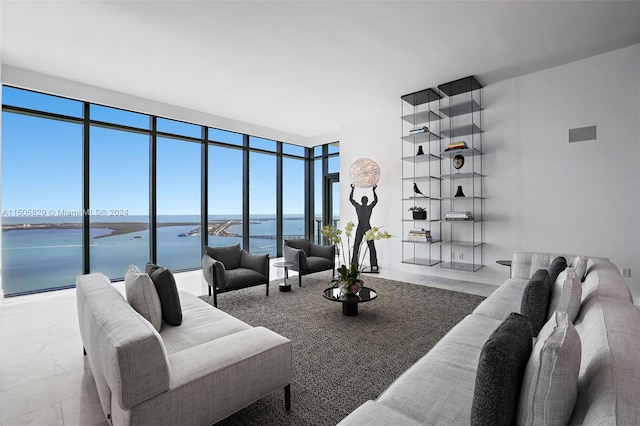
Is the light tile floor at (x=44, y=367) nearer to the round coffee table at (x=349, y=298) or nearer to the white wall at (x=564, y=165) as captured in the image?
the white wall at (x=564, y=165)

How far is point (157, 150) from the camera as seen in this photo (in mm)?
5055

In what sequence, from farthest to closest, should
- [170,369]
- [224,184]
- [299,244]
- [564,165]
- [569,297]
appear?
[224,184] → [299,244] → [564,165] → [569,297] → [170,369]

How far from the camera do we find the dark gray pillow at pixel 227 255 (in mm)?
4078

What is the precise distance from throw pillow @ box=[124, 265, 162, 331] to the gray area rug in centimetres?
80

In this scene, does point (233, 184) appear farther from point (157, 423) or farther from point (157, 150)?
point (157, 423)

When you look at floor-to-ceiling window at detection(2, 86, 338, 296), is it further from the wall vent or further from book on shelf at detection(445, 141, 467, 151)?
the wall vent

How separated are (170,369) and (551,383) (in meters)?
1.46

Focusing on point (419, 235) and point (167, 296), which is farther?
point (419, 235)

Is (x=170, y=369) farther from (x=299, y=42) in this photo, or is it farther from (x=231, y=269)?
(x=299, y=42)

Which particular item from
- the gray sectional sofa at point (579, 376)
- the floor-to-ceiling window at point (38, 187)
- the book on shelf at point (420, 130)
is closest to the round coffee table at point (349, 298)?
the gray sectional sofa at point (579, 376)

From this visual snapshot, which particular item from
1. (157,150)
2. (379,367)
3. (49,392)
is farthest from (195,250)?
(379,367)

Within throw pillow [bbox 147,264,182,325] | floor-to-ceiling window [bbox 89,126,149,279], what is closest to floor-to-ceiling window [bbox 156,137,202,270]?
floor-to-ceiling window [bbox 89,126,149,279]

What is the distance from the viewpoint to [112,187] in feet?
16.9

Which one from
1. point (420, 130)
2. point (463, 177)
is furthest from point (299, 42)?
point (463, 177)
